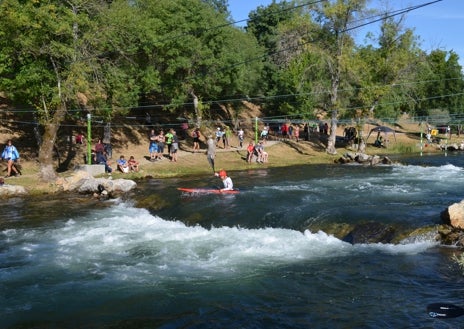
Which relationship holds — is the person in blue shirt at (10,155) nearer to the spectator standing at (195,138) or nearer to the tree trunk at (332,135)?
the spectator standing at (195,138)

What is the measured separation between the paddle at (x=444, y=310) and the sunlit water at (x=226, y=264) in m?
0.20

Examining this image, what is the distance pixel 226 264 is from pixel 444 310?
16.7 ft

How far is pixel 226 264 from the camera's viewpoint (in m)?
12.2

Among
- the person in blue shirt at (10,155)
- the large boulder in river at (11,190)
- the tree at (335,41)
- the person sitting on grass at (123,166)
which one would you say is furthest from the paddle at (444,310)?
the tree at (335,41)

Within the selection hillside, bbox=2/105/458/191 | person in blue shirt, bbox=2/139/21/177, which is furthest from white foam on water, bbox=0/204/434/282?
person in blue shirt, bbox=2/139/21/177

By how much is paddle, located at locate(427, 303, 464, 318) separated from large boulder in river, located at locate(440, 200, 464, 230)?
486 centimetres

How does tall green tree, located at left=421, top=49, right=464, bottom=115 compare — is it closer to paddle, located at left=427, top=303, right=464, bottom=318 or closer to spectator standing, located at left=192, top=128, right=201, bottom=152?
spectator standing, located at left=192, top=128, right=201, bottom=152

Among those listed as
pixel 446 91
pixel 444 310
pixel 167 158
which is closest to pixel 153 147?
pixel 167 158

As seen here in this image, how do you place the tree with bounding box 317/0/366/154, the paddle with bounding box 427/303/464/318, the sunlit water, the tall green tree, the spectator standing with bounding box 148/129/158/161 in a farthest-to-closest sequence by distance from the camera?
the tall green tree, the tree with bounding box 317/0/366/154, the spectator standing with bounding box 148/129/158/161, the sunlit water, the paddle with bounding box 427/303/464/318

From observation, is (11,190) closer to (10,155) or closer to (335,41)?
(10,155)

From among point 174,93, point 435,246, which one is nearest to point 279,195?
point 435,246

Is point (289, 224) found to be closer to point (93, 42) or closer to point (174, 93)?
point (93, 42)

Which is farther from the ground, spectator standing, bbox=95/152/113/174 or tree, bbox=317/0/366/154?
tree, bbox=317/0/366/154

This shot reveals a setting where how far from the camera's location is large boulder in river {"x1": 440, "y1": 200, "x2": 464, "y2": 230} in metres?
13.3
